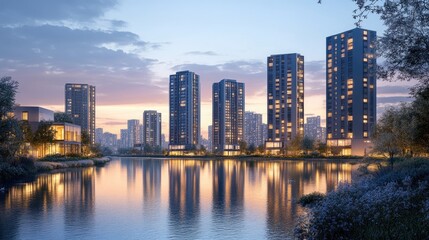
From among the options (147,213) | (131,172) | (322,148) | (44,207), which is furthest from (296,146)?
(147,213)

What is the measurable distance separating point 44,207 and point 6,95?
23157 mm

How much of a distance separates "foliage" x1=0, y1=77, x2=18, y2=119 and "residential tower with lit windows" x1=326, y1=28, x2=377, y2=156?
13358 cm

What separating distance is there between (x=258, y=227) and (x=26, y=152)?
150ft

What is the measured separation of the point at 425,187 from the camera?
17297 mm

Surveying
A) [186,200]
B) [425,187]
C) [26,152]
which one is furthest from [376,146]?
[26,152]

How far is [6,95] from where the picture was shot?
146 feet

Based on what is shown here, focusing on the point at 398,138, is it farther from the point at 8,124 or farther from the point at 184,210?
the point at 8,124

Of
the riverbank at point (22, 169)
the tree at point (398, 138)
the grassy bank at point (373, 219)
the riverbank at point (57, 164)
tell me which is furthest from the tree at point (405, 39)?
the riverbank at point (57, 164)

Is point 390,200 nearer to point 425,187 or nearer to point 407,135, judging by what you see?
point 425,187

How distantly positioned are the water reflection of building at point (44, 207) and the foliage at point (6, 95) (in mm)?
10476

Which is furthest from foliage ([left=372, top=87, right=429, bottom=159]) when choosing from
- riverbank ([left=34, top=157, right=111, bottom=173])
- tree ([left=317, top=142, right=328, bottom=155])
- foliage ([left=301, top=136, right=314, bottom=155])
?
tree ([left=317, top=142, right=328, bottom=155])

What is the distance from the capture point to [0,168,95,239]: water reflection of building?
19656 millimetres

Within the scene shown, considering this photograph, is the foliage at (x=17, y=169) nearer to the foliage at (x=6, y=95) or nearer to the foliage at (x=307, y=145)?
the foliage at (x=6, y=95)

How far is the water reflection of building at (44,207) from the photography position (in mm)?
19656
